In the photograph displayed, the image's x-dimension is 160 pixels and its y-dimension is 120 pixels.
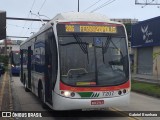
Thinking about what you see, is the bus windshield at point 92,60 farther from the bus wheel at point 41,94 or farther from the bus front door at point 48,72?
the bus wheel at point 41,94

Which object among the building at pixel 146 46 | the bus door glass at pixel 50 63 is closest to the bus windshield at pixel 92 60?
the bus door glass at pixel 50 63

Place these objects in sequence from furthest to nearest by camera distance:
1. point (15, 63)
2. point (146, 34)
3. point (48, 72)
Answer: point (15, 63)
point (146, 34)
point (48, 72)

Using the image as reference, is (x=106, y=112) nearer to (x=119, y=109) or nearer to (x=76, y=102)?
(x=119, y=109)

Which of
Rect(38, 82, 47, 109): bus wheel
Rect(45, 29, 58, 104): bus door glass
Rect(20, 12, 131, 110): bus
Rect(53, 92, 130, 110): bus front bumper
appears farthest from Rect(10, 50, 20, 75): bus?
Rect(53, 92, 130, 110): bus front bumper

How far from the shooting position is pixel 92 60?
12.7 meters

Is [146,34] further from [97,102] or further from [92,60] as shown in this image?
[97,102]

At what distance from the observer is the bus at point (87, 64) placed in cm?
1235

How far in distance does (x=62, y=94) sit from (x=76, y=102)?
48cm

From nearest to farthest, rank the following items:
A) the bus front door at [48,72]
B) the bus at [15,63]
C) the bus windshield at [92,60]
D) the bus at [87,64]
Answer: the bus at [87,64]
the bus windshield at [92,60]
the bus front door at [48,72]
the bus at [15,63]

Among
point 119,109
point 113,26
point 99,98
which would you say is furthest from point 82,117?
point 113,26

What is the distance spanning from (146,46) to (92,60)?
109 feet

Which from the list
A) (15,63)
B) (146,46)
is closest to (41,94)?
(146,46)

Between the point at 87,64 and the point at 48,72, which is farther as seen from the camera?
the point at 48,72

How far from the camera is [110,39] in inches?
517
